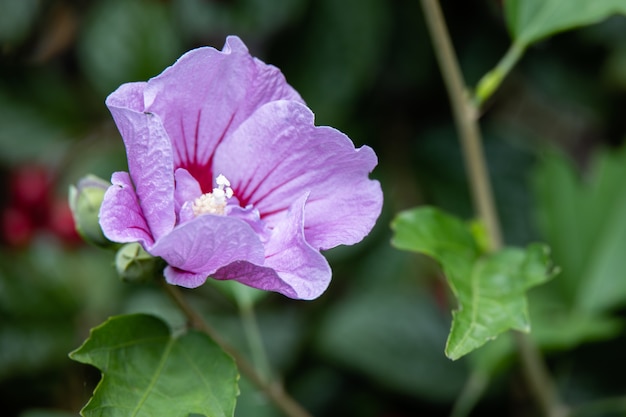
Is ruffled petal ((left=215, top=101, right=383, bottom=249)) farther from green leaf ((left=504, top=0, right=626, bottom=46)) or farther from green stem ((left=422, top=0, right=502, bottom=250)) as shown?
green leaf ((left=504, top=0, right=626, bottom=46))

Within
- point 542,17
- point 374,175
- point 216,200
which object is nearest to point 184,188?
point 216,200

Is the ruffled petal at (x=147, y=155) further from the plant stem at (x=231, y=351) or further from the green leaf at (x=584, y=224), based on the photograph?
the green leaf at (x=584, y=224)

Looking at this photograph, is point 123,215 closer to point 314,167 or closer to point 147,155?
point 147,155

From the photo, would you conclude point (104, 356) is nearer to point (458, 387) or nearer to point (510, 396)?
point (458, 387)

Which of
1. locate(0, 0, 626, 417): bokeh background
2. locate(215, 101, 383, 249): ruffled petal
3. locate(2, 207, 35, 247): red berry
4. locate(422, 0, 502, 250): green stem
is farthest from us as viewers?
locate(2, 207, 35, 247): red berry

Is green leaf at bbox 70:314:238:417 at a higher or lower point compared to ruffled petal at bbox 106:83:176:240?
lower

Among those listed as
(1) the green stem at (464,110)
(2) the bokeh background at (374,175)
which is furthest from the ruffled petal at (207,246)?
(2) the bokeh background at (374,175)

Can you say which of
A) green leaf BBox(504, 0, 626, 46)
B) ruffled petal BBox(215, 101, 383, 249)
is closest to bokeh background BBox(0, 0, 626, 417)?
green leaf BBox(504, 0, 626, 46)

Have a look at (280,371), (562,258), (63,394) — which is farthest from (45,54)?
(562,258)
